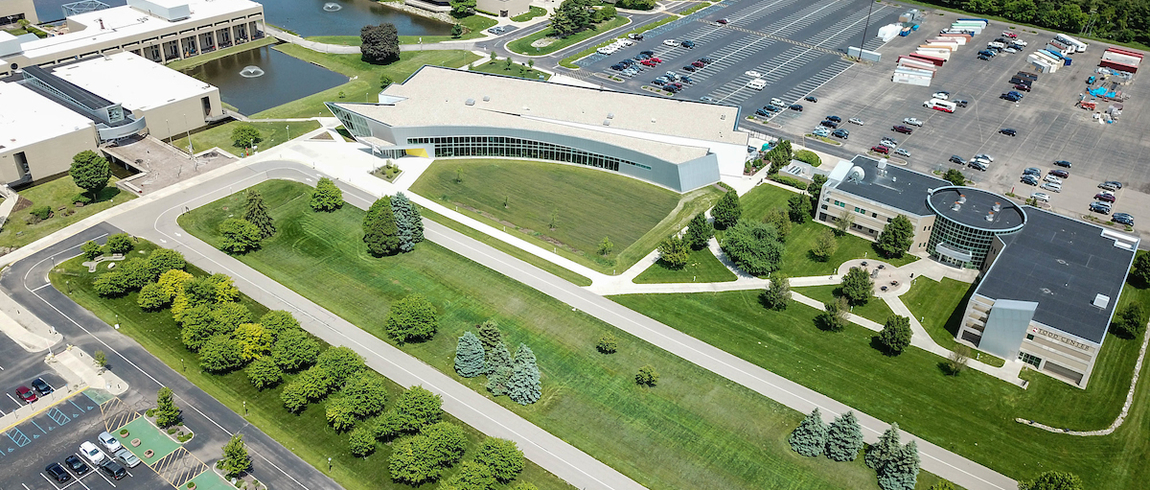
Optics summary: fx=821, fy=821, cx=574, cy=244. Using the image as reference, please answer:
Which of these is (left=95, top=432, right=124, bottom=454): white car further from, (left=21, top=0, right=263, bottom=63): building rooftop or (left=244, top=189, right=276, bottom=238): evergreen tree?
(left=21, top=0, right=263, bottom=63): building rooftop

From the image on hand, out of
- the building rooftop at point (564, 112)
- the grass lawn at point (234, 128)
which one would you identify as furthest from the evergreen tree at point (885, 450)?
the grass lawn at point (234, 128)

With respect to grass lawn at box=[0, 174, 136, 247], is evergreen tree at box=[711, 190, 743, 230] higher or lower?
higher

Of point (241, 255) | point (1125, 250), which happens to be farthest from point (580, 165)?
point (1125, 250)

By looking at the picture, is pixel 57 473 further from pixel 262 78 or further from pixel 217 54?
pixel 217 54

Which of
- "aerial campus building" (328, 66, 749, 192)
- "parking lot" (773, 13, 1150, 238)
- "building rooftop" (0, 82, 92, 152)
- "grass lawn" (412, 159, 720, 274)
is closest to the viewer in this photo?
"grass lawn" (412, 159, 720, 274)

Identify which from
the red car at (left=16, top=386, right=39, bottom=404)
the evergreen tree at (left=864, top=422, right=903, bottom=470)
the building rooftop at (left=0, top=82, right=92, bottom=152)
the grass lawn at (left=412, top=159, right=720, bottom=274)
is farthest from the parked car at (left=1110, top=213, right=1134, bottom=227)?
the building rooftop at (left=0, top=82, right=92, bottom=152)
